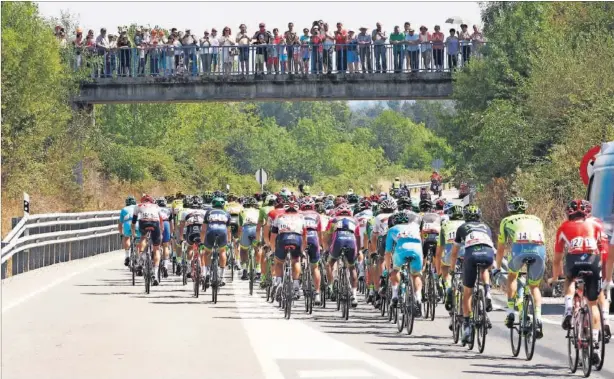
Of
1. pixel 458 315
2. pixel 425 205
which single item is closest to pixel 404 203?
pixel 425 205

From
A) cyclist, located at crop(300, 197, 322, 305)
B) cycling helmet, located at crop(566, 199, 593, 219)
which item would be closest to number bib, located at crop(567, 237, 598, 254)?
cycling helmet, located at crop(566, 199, 593, 219)

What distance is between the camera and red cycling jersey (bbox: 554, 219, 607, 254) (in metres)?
14.6

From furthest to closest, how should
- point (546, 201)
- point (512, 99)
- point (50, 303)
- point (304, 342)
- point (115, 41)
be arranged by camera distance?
point (115, 41) < point (512, 99) < point (546, 201) < point (50, 303) < point (304, 342)

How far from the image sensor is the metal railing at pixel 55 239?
29977 mm

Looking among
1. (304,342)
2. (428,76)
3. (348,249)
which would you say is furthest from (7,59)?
(304,342)

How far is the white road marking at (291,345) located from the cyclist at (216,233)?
243cm

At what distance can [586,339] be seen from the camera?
14039 millimetres

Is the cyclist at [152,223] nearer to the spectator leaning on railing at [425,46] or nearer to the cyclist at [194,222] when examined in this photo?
the cyclist at [194,222]

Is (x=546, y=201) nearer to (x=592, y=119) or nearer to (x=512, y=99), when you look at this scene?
(x=592, y=119)

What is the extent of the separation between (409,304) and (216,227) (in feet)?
20.4

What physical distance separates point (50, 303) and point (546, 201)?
17522 mm

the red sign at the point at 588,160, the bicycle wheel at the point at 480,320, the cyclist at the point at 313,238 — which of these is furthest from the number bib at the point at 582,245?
the red sign at the point at 588,160

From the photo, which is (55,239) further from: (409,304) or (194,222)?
(409,304)

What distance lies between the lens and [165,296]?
25.5m
